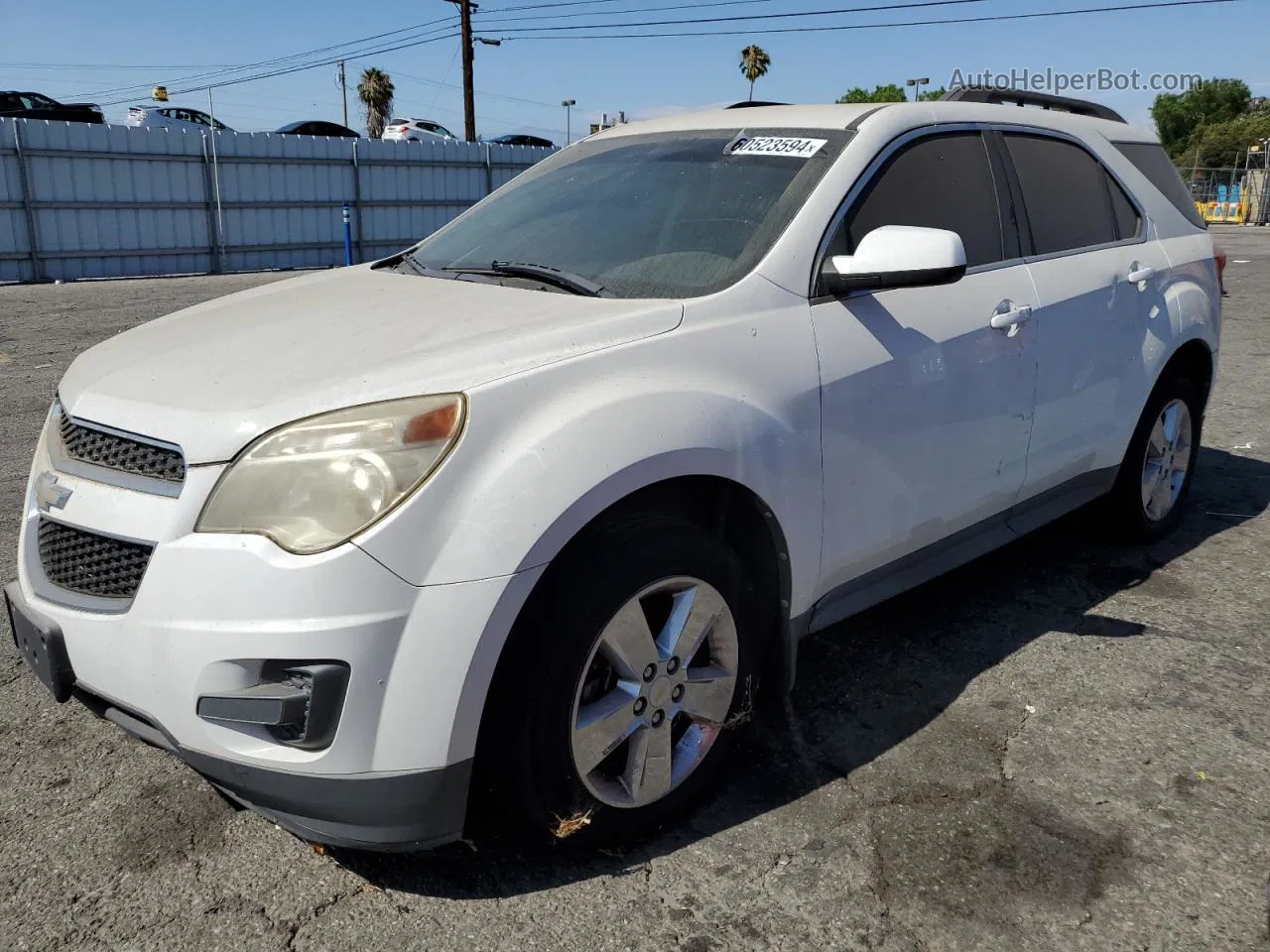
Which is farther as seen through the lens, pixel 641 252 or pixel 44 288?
pixel 44 288

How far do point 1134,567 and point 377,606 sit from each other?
3471 millimetres

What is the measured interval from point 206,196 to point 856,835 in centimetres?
1774

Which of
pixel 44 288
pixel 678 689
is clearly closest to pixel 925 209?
pixel 678 689

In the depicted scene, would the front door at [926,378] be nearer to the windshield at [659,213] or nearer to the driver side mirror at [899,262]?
the driver side mirror at [899,262]

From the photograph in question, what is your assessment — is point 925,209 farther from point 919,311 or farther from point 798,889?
point 798,889

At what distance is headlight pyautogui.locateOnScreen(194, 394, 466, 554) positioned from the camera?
77.9 inches

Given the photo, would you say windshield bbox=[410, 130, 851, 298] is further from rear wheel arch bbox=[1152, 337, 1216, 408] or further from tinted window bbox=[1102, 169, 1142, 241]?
rear wheel arch bbox=[1152, 337, 1216, 408]

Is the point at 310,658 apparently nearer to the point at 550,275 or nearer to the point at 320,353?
the point at 320,353

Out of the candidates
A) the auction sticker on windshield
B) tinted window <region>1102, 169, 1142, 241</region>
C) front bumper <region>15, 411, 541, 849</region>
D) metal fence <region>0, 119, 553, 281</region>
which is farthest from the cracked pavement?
metal fence <region>0, 119, 553, 281</region>

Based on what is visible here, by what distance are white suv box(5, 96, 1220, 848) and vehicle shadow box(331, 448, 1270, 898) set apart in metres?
0.18

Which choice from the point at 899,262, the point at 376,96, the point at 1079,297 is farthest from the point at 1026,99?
the point at 376,96

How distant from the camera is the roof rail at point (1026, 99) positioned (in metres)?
3.85

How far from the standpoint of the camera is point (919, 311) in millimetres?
3018

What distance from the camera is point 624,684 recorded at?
2.37 metres
